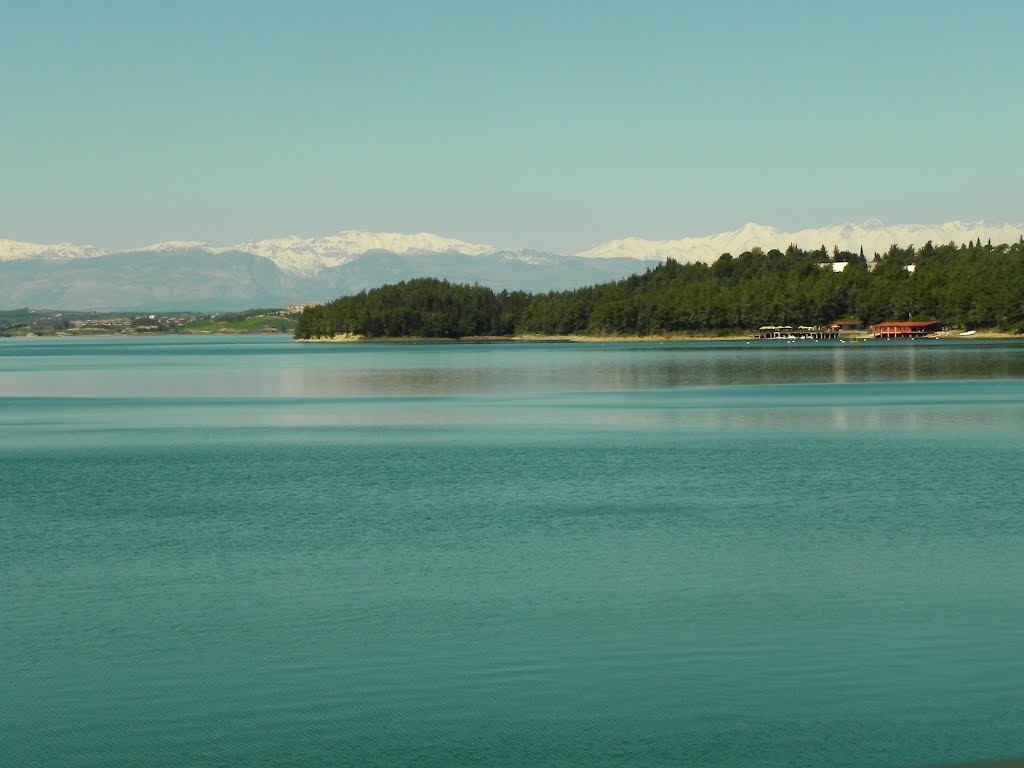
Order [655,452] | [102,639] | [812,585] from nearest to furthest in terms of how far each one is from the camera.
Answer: [102,639] < [812,585] < [655,452]

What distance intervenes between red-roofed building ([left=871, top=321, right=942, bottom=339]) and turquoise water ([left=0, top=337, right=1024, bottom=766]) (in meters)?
154

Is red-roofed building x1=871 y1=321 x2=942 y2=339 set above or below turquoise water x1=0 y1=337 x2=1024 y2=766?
above

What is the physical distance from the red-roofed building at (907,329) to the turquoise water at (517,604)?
504 feet

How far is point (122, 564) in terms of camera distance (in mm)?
20125

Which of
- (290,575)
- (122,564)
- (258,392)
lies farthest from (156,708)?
(258,392)

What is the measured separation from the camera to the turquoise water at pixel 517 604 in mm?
11680

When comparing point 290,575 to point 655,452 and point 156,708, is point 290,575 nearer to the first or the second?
point 156,708

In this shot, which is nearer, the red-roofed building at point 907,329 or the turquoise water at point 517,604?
the turquoise water at point 517,604

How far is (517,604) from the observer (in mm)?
16938

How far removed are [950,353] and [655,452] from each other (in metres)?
97.3

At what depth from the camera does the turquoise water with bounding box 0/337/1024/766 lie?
11680 millimetres

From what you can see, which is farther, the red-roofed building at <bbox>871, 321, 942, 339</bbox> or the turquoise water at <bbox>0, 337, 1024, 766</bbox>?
the red-roofed building at <bbox>871, 321, 942, 339</bbox>

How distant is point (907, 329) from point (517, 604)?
181m

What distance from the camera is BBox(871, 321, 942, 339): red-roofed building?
Result: 7461 inches
